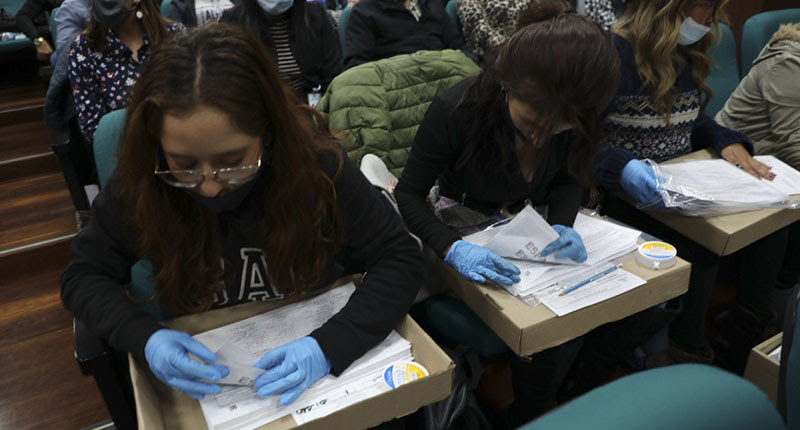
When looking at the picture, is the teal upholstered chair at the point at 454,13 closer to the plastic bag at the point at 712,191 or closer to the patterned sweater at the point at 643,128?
the patterned sweater at the point at 643,128

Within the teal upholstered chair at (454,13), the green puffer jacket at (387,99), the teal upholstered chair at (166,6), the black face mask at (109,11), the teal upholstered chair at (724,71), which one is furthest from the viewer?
the teal upholstered chair at (454,13)

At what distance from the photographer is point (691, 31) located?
1.49m

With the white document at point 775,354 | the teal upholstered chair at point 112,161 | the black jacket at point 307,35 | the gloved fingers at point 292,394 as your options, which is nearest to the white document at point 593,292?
the white document at point 775,354

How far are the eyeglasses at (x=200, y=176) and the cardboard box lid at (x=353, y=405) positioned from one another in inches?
11.5

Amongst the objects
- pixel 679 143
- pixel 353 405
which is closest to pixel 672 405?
pixel 353 405

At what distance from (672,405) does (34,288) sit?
7.27 feet

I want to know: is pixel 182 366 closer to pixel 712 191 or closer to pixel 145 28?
pixel 712 191

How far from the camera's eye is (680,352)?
1.54 metres

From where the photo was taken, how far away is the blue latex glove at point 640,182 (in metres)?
1.37

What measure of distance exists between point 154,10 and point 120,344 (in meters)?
1.54

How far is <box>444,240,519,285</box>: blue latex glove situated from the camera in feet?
3.38

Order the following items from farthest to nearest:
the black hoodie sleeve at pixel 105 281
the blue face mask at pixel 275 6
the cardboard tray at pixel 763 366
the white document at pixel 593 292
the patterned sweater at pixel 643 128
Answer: the blue face mask at pixel 275 6 < the patterned sweater at pixel 643 128 < the cardboard tray at pixel 763 366 < the white document at pixel 593 292 < the black hoodie sleeve at pixel 105 281

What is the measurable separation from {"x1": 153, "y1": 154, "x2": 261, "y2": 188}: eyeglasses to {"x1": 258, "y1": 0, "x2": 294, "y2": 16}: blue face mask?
152 centimetres

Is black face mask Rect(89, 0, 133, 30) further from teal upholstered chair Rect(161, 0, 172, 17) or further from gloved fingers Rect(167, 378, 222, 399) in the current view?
gloved fingers Rect(167, 378, 222, 399)
